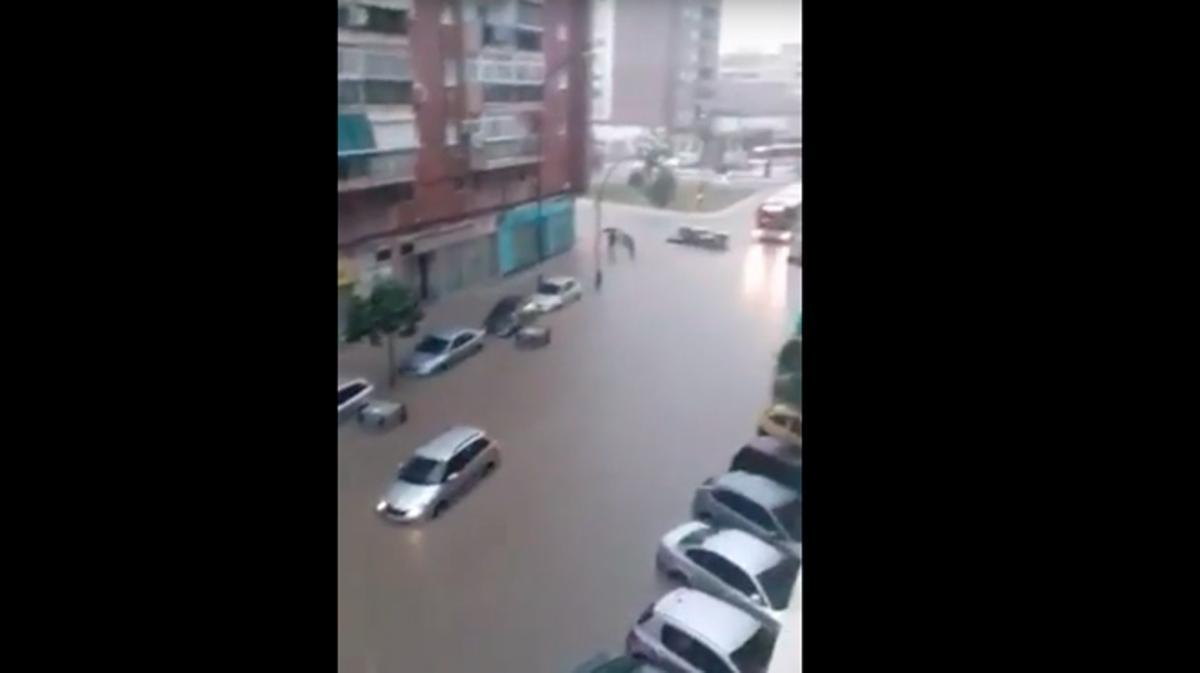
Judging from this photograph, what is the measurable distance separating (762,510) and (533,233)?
0.45 meters

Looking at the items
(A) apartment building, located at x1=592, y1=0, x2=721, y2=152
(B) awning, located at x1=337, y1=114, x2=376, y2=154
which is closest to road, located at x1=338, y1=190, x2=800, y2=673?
(A) apartment building, located at x1=592, y1=0, x2=721, y2=152

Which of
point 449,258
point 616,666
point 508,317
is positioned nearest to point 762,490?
point 616,666

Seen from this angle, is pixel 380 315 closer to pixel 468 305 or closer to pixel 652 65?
pixel 468 305

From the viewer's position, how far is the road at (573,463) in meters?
1.53

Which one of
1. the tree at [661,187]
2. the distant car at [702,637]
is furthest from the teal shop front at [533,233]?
the distant car at [702,637]

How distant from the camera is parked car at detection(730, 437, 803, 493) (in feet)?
4.94

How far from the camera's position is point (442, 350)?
5.13 feet

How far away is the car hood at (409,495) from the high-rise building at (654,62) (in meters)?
0.50
